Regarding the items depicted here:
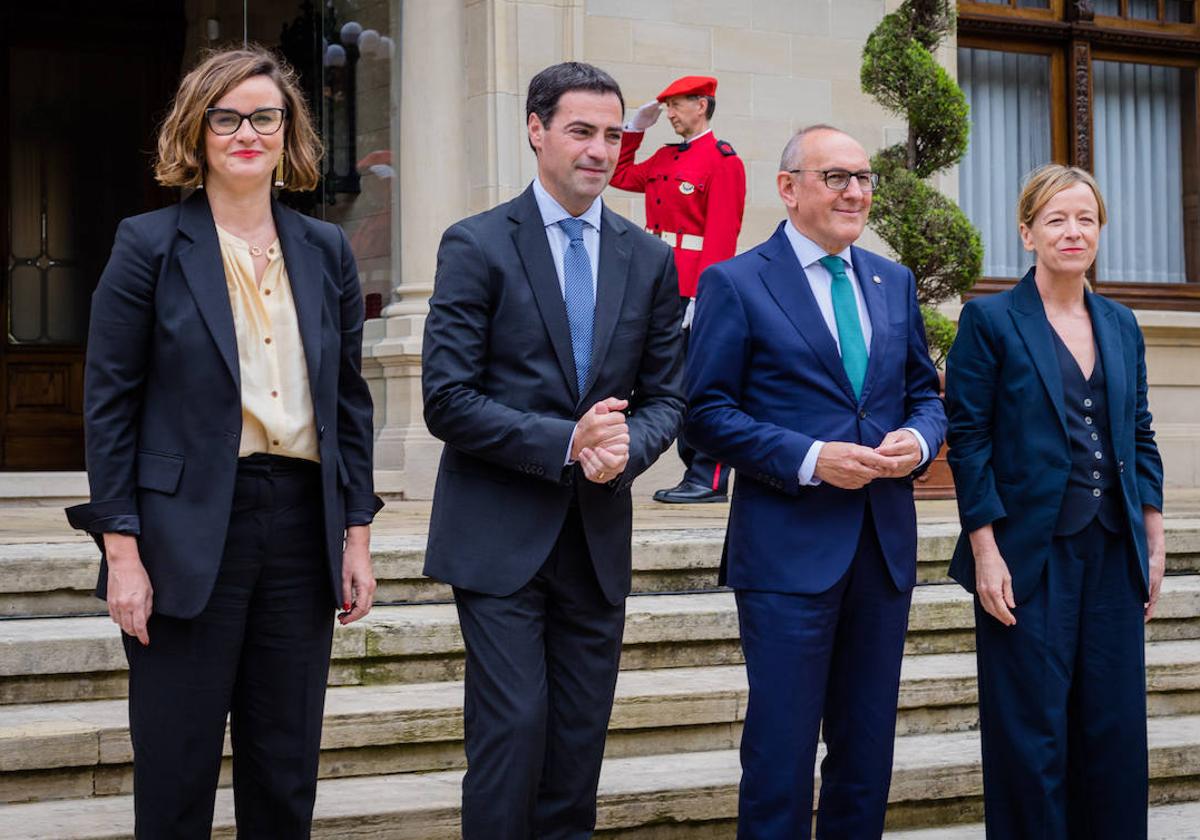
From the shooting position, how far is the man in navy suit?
3.80 meters

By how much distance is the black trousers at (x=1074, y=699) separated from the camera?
4.04m

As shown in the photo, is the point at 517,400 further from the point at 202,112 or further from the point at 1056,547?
the point at 1056,547

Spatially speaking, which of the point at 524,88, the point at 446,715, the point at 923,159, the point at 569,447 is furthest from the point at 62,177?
the point at 569,447

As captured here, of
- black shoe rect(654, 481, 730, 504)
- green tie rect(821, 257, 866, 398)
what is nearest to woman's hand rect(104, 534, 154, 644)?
green tie rect(821, 257, 866, 398)

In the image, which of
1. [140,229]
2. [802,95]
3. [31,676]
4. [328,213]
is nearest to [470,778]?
[140,229]

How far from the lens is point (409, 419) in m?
9.30

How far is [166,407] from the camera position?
3242mm

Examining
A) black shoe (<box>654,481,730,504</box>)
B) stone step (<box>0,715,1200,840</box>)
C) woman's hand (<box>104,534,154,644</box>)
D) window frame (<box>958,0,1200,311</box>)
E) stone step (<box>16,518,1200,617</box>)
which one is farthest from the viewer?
window frame (<box>958,0,1200,311</box>)

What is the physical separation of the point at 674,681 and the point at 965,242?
4130 mm

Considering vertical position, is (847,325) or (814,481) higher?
(847,325)

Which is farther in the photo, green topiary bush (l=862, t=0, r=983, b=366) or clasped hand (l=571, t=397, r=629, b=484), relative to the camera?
green topiary bush (l=862, t=0, r=983, b=366)

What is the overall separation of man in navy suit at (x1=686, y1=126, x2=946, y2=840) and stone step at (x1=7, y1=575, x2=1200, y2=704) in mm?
1556

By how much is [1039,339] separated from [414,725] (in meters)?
1.99

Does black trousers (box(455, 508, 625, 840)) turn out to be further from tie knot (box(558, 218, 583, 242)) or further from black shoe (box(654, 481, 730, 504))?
black shoe (box(654, 481, 730, 504))
